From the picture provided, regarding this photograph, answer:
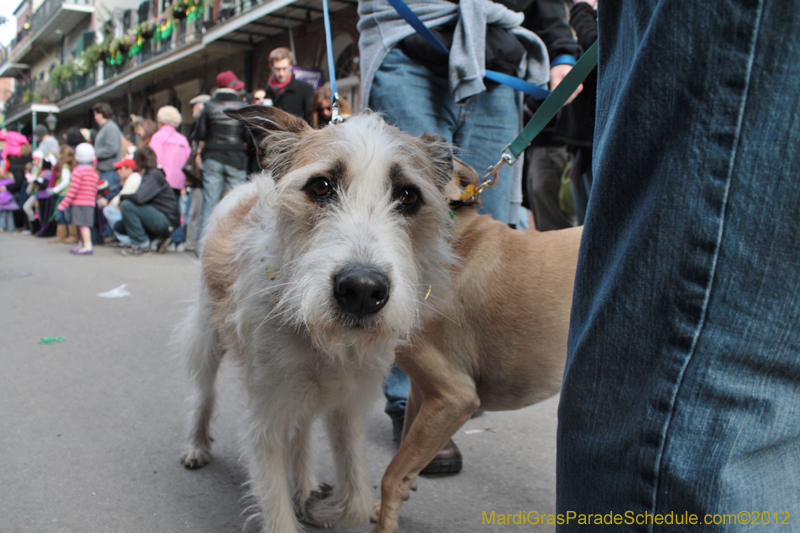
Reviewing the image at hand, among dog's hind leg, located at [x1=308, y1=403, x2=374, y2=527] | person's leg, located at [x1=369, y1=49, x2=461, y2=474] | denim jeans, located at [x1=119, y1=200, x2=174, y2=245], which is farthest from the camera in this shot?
denim jeans, located at [x1=119, y1=200, x2=174, y2=245]

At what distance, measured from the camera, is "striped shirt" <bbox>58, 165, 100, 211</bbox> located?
10.3m

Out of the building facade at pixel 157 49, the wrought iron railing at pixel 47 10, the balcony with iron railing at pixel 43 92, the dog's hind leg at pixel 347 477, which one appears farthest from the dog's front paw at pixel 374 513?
the wrought iron railing at pixel 47 10

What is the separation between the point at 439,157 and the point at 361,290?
2.88 ft

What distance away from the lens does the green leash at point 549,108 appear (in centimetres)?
207

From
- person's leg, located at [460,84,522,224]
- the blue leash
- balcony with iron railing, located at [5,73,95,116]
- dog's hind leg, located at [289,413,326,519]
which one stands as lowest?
dog's hind leg, located at [289,413,326,519]

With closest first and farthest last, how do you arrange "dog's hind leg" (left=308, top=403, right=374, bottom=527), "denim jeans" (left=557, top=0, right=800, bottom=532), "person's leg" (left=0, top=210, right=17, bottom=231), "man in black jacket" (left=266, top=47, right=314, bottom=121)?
"denim jeans" (left=557, top=0, right=800, bottom=532), "dog's hind leg" (left=308, top=403, right=374, bottom=527), "man in black jacket" (left=266, top=47, right=314, bottom=121), "person's leg" (left=0, top=210, right=17, bottom=231)

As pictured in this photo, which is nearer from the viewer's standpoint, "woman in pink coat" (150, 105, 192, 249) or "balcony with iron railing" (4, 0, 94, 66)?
"woman in pink coat" (150, 105, 192, 249)

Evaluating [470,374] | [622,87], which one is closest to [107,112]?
[470,374]

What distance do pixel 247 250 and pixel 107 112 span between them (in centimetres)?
1212

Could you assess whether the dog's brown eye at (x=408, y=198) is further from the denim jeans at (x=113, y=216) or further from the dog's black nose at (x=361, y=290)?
the denim jeans at (x=113, y=216)

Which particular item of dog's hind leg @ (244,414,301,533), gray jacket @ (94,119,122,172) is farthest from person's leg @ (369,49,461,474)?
gray jacket @ (94,119,122,172)

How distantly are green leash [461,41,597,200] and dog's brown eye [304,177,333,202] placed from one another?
2.43 ft

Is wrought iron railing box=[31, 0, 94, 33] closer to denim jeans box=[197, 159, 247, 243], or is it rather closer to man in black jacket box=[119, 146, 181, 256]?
man in black jacket box=[119, 146, 181, 256]

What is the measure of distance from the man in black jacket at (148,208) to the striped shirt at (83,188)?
844 mm
